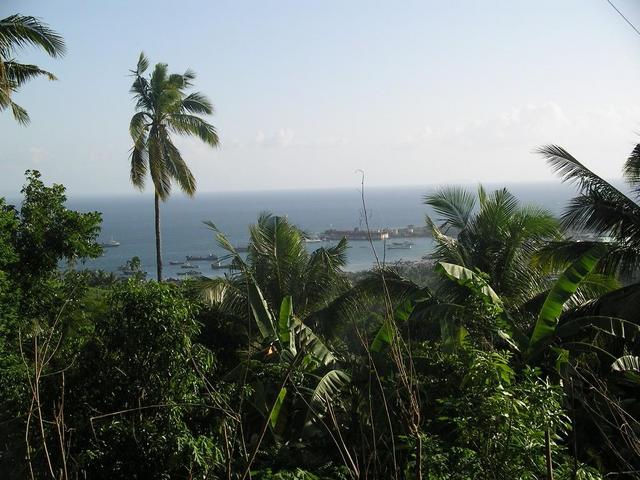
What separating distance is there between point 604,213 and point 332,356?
4.90m

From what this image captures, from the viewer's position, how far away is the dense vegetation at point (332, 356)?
17.0ft

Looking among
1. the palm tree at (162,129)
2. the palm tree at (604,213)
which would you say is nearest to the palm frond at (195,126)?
the palm tree at (162,129)

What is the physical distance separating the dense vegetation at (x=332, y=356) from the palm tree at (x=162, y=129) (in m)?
4.31

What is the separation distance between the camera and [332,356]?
Answer: 32.9 feet

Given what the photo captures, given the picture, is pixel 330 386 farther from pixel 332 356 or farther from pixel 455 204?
pixel 455 204

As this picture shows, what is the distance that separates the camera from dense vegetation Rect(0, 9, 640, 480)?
5.19 meters

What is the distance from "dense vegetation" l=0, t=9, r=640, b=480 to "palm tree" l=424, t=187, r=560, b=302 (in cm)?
4

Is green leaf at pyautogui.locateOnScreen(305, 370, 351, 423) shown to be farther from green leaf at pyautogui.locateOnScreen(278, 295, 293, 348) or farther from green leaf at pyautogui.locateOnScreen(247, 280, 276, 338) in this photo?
green leaf at pyautogui.locateOnScreen(247, 280, 276, 338)

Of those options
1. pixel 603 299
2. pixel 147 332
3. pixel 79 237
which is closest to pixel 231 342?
pixel 79 237

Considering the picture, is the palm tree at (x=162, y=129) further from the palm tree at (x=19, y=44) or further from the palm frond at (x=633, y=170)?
the palm frond at (x=633, y=170)

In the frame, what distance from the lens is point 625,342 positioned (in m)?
10.1

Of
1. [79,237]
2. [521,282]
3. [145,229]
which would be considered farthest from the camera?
[145,229]

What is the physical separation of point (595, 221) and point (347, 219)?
3516 inches

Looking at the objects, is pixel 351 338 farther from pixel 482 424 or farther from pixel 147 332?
pixel 482 424
